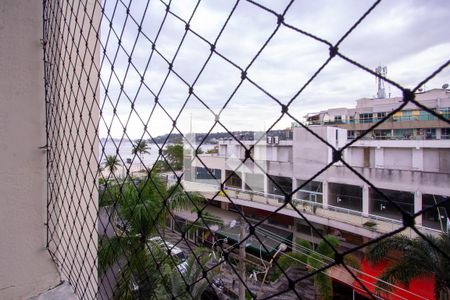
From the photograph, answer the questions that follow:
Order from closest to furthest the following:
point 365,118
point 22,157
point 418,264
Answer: point 22,157 → point 418,264 → point 365,118

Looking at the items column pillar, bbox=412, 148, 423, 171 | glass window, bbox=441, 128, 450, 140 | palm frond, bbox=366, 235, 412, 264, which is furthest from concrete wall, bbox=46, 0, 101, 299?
glass window, bbox=441, 128, 450, 140

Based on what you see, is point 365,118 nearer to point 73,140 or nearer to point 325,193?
point 325,193

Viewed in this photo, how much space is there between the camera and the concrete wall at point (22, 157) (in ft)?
2.69

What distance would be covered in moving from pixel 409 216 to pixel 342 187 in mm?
6891

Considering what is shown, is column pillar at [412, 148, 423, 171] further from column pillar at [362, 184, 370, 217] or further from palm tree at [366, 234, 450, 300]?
palm tree at [366, 234, 450, 300]

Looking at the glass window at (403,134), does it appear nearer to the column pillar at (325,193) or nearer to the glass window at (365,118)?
the glass window at (365,118)

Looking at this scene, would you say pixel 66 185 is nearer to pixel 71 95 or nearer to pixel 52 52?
pixel 71 95

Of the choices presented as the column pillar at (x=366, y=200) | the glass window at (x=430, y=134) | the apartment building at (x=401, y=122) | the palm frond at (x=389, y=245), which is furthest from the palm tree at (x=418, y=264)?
the glass window at (x=430, y=134)

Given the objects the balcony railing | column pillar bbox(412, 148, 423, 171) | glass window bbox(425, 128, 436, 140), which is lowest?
the balcony railing

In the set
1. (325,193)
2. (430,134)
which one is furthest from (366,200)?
(430,134)

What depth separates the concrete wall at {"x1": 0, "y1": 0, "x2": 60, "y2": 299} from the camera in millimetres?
820

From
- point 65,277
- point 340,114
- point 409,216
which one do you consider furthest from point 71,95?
point 340,114

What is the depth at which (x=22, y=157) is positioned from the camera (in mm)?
858

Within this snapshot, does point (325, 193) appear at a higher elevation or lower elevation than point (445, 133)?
lower
